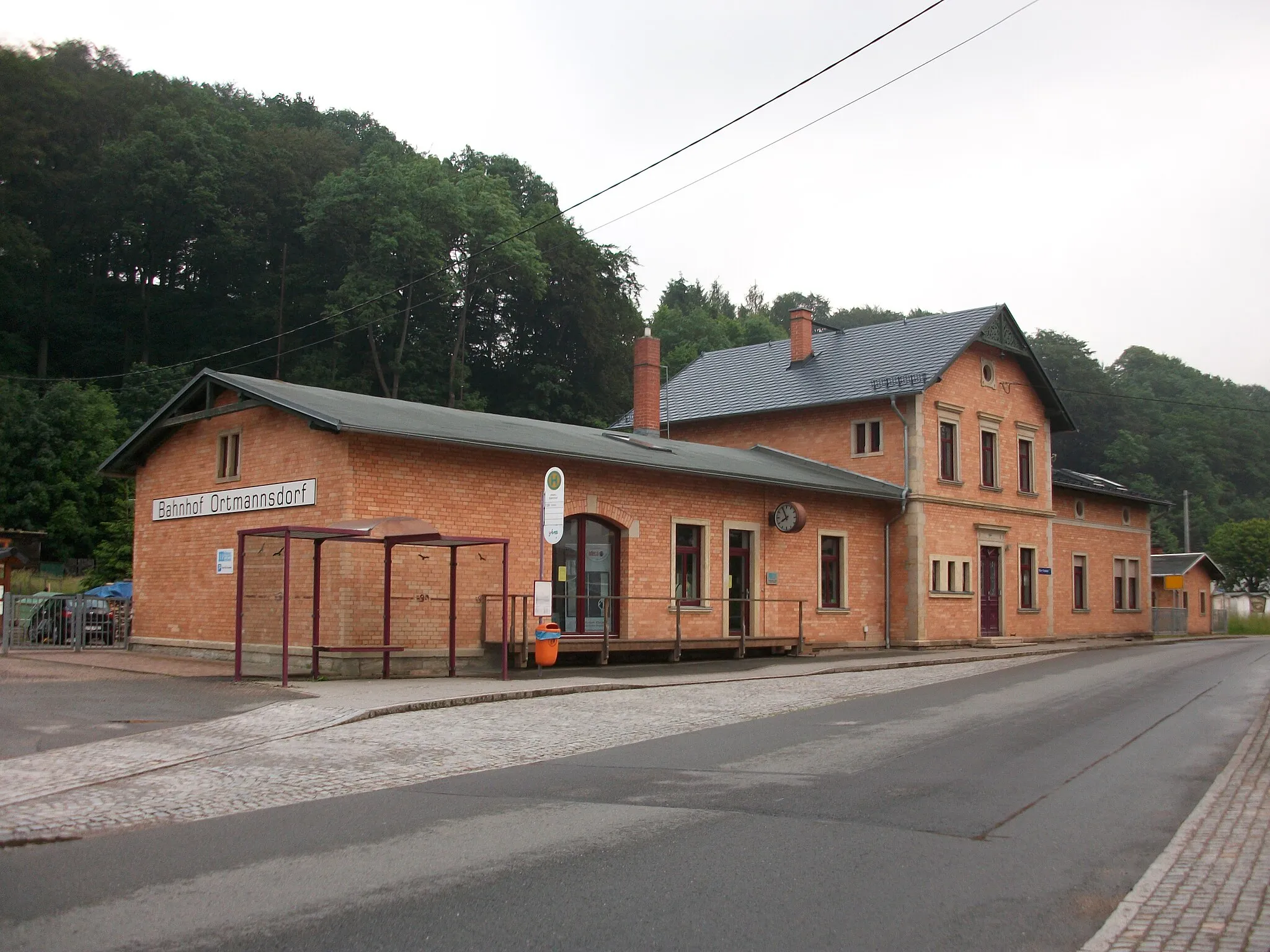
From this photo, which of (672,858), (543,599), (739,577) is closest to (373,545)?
(543,599)

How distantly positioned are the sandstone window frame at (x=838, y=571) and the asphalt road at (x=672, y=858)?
1682 centimetres

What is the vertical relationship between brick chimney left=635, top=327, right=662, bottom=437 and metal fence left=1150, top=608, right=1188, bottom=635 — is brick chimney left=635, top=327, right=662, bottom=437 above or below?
above

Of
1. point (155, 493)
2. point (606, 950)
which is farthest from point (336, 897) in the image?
point (155, 493)

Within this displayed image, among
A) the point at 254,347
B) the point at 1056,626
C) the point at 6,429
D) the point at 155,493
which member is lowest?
the point at 1056,626

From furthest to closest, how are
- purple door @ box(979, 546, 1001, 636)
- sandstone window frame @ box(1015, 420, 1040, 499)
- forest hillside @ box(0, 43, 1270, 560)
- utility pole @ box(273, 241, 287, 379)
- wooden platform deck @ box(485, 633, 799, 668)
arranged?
utility pole @ box(273, 241, 287, 379) → forest hillside @ box(0, 43, 1270, 560) → sandstone window frame @ box(1015, 420, 1040, 499) → purple door @ box(979, 546, 1001, 636) → wooden platform deck @ box(485, 633, 799, 668)

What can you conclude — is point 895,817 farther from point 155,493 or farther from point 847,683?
point 155,493

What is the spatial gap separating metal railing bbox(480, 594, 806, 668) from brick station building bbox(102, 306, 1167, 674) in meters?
0.10

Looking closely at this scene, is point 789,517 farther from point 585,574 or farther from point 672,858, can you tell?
point 672,858

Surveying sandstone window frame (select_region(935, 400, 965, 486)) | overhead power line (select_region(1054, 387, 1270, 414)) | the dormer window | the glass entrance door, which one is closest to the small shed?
sandstone window frame (select_region(935, 400, 965, 486))

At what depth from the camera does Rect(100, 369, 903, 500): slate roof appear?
19.0m

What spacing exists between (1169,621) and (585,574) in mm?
37172

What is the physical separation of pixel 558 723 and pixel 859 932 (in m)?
8.17

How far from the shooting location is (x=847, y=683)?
18766mm

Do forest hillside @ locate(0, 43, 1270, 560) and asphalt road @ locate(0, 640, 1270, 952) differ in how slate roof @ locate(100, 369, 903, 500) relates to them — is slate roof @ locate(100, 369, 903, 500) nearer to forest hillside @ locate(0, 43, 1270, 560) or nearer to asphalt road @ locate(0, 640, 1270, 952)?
asphalt road @ locate(0, 640, 1270, 952)
